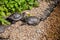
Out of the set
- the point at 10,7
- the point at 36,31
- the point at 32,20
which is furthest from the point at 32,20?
the point at 10,7

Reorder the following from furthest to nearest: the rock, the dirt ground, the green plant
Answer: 1. the green plant
2. the rock
3. the dirt ground

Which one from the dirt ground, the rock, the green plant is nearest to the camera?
the dirt ground

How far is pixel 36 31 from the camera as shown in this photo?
4.01 m

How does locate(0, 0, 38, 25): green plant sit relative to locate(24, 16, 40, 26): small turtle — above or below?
above

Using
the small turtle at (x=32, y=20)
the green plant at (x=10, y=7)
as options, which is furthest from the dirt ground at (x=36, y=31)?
the green plant at (x=10, y=7)

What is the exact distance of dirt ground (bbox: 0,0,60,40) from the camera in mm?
3852

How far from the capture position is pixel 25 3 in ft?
15.4

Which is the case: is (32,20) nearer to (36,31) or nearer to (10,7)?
(36,31)

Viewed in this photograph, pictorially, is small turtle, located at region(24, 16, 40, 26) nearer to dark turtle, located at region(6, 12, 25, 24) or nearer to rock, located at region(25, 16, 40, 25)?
rock, located at region(25, 16, 40, 25)

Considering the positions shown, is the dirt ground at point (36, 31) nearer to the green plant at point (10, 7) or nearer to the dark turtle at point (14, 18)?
the dark turtle at point (14, 18)

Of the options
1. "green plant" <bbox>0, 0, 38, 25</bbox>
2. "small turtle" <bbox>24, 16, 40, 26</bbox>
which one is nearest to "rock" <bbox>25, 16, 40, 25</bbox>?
"small turtle" <bbox>24, 16, 40, 26</bbox>

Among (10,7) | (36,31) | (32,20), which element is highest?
(10,7)

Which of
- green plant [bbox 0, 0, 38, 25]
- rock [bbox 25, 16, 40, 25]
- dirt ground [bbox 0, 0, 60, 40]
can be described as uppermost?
green plant [bbox 0, 0, 38, 25]

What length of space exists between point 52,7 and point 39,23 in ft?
2.61
